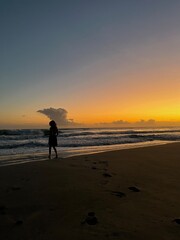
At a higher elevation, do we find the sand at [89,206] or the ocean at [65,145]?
the ocean at [65,145]

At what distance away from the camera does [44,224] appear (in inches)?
177

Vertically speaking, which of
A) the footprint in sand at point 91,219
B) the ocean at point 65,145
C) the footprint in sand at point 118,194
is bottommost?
the footprint in sand at point 91,219

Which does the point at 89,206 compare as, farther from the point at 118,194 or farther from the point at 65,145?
the point at 65,145

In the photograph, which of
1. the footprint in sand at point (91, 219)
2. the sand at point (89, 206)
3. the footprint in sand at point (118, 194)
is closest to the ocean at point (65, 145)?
the sand at point (89, 206)

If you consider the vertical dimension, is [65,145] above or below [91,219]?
above

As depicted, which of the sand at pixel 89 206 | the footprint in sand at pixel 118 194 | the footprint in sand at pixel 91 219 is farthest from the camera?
the footprint in sand at pixel 118 194

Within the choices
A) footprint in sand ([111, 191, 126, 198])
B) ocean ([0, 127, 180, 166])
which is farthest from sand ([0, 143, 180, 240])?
ocean ([0, 127, 180, 166])

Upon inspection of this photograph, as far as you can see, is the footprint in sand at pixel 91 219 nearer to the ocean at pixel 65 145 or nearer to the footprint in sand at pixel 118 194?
the footprint in sand at pixel 118 194

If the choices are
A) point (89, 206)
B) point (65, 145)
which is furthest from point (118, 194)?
point (65, 145)

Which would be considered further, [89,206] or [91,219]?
[89,206]

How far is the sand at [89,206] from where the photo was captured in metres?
4.20

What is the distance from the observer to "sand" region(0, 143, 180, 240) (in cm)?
420

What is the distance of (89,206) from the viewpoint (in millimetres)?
5324

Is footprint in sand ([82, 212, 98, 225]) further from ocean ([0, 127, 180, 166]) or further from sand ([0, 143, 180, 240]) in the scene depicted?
ocean ([0, 127, 180, 166])
